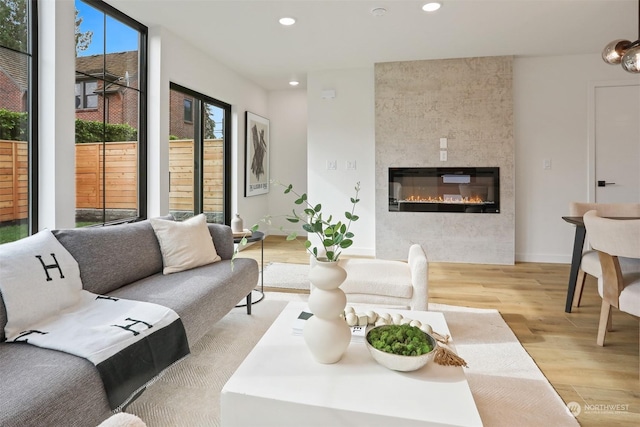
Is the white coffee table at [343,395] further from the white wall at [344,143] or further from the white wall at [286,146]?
the white wall at [286,146]

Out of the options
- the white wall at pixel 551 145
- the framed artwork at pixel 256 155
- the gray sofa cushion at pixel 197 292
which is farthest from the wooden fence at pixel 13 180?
the white wall at pixel 551 145

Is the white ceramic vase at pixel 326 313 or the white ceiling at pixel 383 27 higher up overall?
the white ceiling at pixel 383 27

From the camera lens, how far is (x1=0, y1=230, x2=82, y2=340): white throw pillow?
1.48m

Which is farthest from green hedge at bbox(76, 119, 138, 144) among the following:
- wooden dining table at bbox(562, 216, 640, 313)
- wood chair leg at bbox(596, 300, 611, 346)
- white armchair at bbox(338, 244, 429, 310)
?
wood chair leg at bbox(596, 300, 611, 346)

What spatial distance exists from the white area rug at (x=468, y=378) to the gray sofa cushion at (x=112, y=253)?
1.91 ft

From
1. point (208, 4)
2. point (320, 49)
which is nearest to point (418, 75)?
point (320, 49)

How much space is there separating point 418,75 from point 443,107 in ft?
1.68

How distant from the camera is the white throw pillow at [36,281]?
58.1 inches

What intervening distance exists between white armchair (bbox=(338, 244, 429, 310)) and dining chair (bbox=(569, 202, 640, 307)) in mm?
1184

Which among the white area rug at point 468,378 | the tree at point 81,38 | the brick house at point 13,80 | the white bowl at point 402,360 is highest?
the tree at point 81,38

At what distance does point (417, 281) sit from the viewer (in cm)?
242

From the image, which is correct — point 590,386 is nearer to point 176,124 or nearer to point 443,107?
point 443,107

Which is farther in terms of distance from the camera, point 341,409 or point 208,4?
point 208,4

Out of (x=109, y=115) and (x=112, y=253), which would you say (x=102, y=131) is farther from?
(x=112, y=253)
